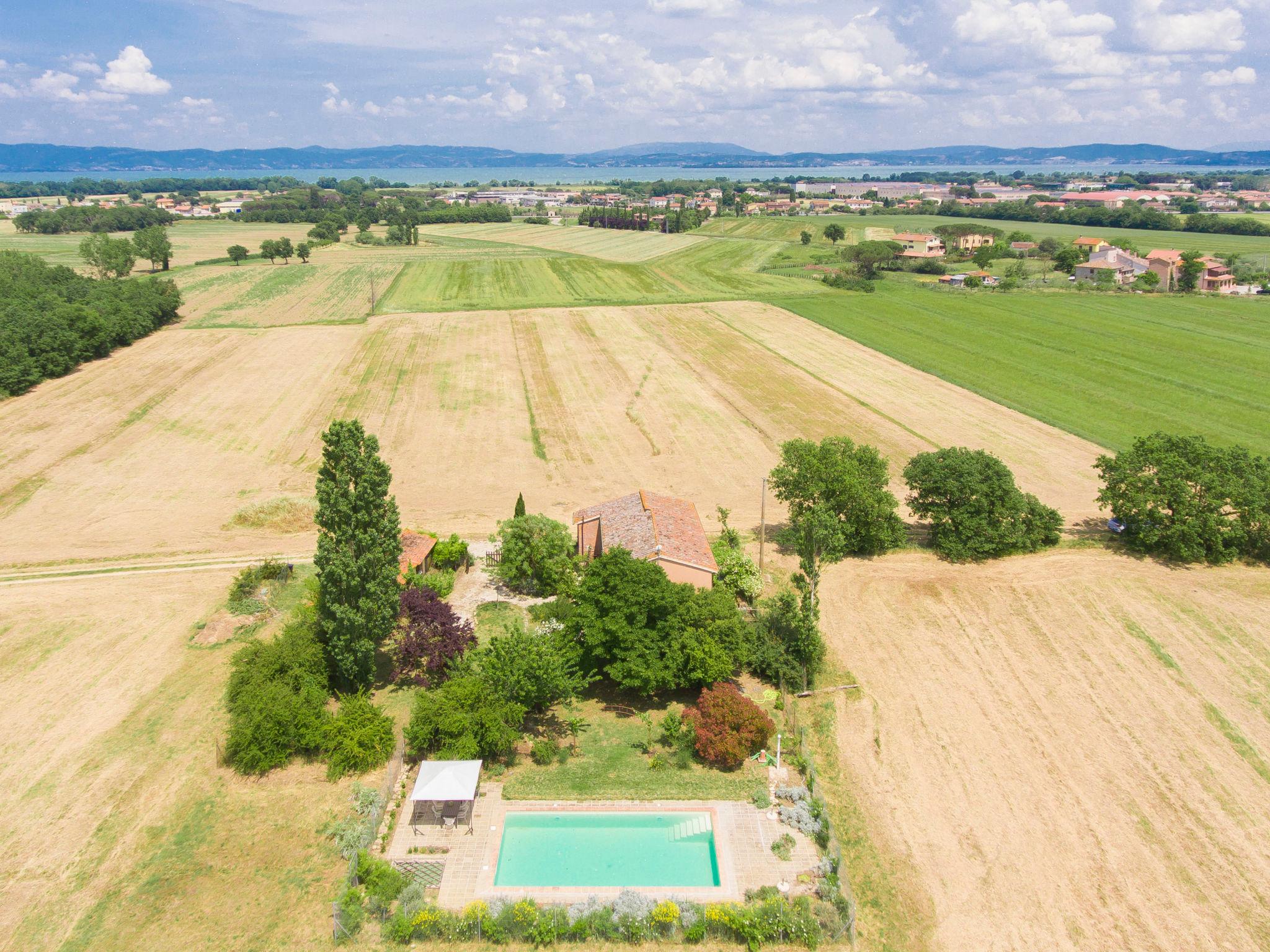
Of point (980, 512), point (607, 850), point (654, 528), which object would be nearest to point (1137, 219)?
point (980, 512)

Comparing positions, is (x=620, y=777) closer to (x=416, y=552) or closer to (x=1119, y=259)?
(x=416, y=552)

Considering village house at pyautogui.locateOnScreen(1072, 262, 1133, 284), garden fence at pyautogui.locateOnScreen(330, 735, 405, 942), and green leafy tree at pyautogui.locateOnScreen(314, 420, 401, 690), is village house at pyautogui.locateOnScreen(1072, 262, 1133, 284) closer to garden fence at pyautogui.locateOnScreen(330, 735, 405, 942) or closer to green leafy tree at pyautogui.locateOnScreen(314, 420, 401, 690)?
green leafy tree at pyautogui.locateOnScreen(314, 420, 401, 690)

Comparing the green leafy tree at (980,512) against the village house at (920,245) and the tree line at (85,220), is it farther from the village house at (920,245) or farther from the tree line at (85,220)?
the tree line at (85,220)

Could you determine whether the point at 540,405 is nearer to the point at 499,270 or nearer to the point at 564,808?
the point at 564,808

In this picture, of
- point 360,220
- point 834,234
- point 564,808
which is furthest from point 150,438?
point 360,220

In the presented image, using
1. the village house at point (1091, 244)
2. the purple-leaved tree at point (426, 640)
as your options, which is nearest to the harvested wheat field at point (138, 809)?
the purple-leaved tree at point (426, 640)

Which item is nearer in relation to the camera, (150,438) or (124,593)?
(124,593)
